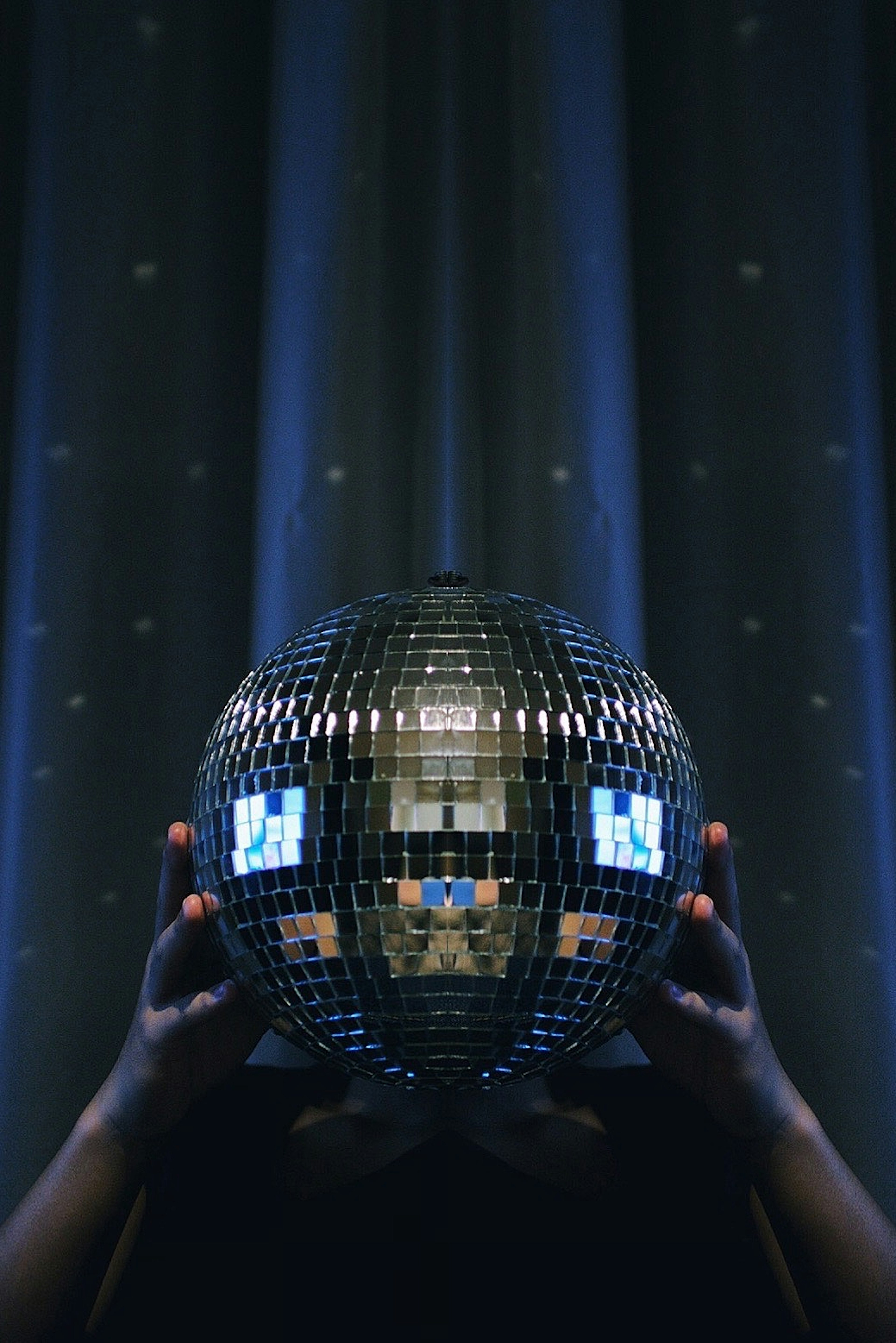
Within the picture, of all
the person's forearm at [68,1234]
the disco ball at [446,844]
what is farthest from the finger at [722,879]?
the person's forearm at [68,1234]

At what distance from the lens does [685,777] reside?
0.62 m

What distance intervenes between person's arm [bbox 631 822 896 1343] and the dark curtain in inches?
9.3

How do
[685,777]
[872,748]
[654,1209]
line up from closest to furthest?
[685,777] < [654,1209] < [872,748]

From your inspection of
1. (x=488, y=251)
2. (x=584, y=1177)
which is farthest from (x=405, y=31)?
(x=584, y=1177)

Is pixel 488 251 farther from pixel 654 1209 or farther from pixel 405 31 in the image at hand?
pixel 654 1209

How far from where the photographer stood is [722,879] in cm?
79

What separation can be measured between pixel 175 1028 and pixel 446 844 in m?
0.34

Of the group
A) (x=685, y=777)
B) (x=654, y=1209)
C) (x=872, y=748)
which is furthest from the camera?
(x=872, y=748)

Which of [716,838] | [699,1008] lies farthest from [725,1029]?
[716,838]

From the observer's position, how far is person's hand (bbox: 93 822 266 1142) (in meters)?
0.78

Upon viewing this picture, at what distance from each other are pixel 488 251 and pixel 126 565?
0.42m

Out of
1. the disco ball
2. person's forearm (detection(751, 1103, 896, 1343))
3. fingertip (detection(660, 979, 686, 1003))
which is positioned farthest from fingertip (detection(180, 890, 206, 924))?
person's forearm (detection(751, 1103, 896, 1343))

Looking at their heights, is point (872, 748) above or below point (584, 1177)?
above

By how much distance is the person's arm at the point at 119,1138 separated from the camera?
796 millimetres
